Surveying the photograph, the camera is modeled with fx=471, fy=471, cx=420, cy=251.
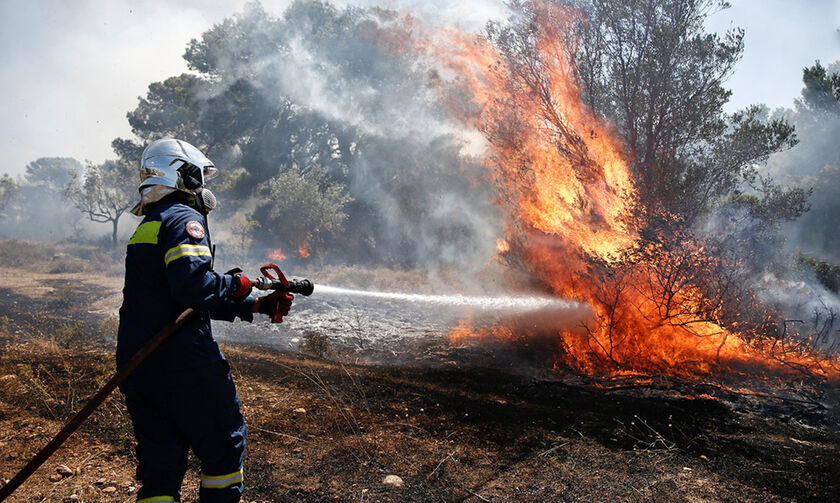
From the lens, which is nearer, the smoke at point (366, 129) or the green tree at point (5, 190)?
the smoke at point (366, 129)

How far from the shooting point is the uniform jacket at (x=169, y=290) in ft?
8.66

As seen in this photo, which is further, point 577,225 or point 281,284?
point 577,225

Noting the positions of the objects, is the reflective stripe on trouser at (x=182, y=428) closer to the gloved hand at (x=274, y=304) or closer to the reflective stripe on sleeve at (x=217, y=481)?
the reflective stripe on sleeve at (x=217, y=481)

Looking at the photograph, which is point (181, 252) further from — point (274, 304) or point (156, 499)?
point (156, 499)

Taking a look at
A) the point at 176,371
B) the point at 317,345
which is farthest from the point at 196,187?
the point at 317,345

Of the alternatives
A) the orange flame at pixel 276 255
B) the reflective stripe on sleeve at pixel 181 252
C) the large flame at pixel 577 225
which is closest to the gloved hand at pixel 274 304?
the reflective stripe on sleeve at pixel 181 252

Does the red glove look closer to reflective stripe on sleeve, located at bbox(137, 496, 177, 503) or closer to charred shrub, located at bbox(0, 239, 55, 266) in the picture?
reflective stripe on sleeve, located at bbox(137, 496, 177, 503)

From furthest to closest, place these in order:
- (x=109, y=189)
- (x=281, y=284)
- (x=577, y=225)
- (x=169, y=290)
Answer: (x=109, y=189)
(x=577, y=225)
(x=281, y=284)
(x=169, y=290)

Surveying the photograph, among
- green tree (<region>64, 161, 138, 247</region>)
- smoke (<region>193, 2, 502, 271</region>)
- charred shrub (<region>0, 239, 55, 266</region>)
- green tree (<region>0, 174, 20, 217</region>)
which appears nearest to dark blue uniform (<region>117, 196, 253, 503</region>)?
smoke (<region>193, 2, 502, 271</region>)

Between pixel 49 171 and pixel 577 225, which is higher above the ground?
pixel 49 171

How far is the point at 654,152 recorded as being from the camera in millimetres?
10391

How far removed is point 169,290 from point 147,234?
0.35 m

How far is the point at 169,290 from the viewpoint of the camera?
280 centimetres

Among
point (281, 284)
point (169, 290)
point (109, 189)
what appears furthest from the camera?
point (109, 189)
